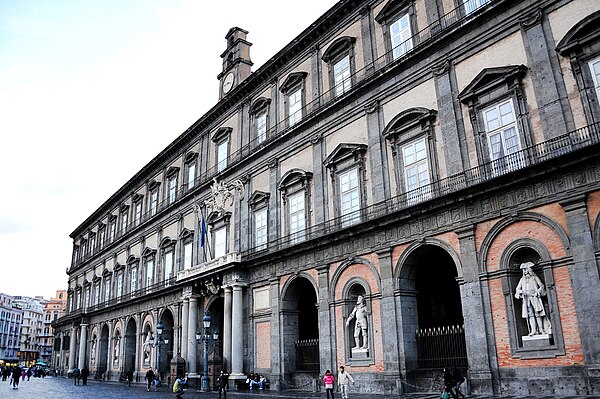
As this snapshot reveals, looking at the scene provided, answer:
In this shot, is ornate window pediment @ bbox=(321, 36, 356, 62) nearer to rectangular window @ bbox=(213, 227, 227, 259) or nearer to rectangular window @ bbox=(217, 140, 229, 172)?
rectangular window @ bbox=(217, 140, 229, 172)

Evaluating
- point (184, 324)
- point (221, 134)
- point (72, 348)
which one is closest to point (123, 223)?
point (72, 348)

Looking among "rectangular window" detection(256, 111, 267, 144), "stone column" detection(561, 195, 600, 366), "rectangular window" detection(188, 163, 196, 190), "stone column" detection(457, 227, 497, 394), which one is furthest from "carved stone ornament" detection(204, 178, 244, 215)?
"stone column" detection(561, 195, 600, 366)

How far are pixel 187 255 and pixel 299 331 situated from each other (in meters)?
12.1

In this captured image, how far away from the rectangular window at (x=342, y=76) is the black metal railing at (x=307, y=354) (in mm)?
11249

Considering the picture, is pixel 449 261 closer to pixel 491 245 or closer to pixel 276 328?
pixel 491 245

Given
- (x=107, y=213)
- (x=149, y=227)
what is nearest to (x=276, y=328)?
(x=149, y=227)

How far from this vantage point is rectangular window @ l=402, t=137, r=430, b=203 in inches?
773

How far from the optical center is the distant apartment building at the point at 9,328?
11775 cm

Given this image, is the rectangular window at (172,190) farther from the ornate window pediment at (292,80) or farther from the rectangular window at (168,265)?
the ornate window pediment at (292,80)

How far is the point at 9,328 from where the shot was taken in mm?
121625

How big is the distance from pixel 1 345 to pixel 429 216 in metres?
124

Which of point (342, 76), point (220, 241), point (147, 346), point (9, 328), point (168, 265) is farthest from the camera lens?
point (9, 328)

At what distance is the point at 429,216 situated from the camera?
1877 cm

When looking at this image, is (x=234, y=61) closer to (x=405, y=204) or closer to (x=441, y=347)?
(x=405, y=204)
